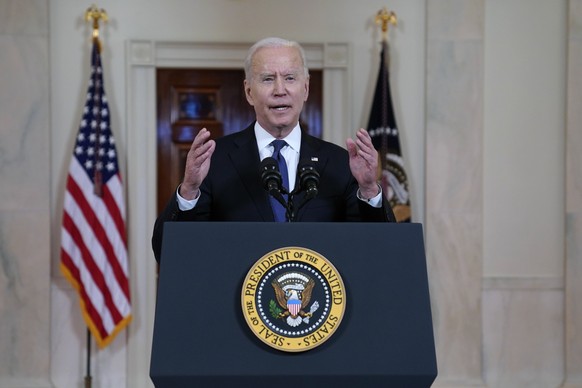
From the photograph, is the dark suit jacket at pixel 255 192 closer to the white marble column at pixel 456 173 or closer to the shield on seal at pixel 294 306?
the shield on seal at pixel 294 306

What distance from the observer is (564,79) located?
7.08 meters

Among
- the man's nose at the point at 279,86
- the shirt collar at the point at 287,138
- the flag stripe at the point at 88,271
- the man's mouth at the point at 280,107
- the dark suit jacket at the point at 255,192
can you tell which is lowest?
the flag stripe at the point at 88,271

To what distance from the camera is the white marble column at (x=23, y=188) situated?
22.0 feet

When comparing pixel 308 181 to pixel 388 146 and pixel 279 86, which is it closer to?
pixel 279 86

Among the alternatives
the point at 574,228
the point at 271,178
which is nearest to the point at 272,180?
the point at 271,178

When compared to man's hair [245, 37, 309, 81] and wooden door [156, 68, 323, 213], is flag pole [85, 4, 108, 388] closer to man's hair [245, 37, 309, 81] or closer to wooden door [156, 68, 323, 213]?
wooden door [156, 68, 323, 213]

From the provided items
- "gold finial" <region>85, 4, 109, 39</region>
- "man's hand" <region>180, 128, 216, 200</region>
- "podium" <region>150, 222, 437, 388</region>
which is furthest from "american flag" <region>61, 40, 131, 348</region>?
"podium" <region>150, 222, 437, 388</region>

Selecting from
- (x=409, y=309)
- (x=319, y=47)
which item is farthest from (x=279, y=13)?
(x=409, y=309)

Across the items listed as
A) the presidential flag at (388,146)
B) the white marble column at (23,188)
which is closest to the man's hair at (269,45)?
the presidential flag at (388,146)

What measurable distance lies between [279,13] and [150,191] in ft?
5.42

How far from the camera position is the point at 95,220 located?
6.70m

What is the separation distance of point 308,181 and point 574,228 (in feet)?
16.4

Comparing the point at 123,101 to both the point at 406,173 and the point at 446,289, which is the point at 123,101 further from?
the point at 446,289

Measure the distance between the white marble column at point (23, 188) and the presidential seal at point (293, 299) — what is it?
4839mm
